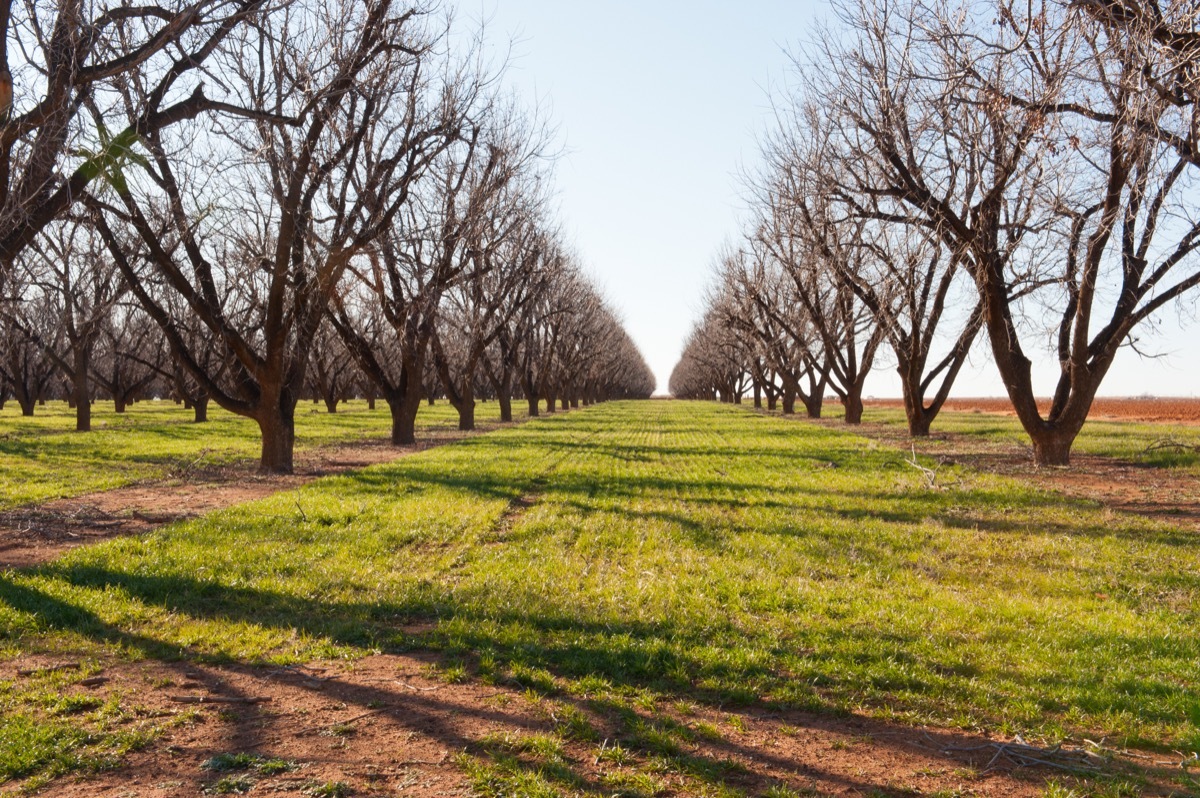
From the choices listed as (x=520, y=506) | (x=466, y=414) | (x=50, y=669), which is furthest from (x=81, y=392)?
(x=50, y=669)

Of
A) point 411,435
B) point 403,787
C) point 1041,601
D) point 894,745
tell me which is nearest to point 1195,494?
point 1041,601

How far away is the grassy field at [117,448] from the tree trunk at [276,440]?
1.97 meters

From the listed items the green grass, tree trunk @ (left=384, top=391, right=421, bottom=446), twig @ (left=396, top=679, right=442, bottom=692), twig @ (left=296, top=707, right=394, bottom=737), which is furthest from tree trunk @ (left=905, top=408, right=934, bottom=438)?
twig @ (left=296, top=707, right=394, bottom=737)

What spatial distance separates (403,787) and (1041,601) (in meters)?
5.83

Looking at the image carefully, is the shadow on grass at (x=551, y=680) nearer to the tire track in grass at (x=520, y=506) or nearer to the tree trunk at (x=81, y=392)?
the tire track in grass at (x=520, y=506)

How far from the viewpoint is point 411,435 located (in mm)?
24531

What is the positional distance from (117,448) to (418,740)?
20011mm

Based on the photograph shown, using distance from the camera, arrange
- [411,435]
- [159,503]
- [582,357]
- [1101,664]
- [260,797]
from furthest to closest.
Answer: [582,357], [411,435], [159,503], [1101,664], [260,797]

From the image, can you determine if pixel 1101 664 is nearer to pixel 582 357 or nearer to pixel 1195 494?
pixel 1195 494

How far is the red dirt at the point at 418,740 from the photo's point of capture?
3994 mm

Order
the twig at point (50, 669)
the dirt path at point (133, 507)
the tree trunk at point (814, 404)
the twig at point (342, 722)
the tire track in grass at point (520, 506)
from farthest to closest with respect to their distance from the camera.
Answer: the tree trunk at point (814, 404) → the tire track in grass at point (520, 506) → the dirt path at point (133, 507) → the twig at point (50, 669) → the twig at point (342, 722)

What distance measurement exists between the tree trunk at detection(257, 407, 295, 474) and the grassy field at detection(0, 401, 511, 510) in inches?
77.5

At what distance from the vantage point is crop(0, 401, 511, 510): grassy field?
14438mm

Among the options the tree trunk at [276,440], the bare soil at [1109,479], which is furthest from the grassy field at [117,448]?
the bare soil at [1109,479]
